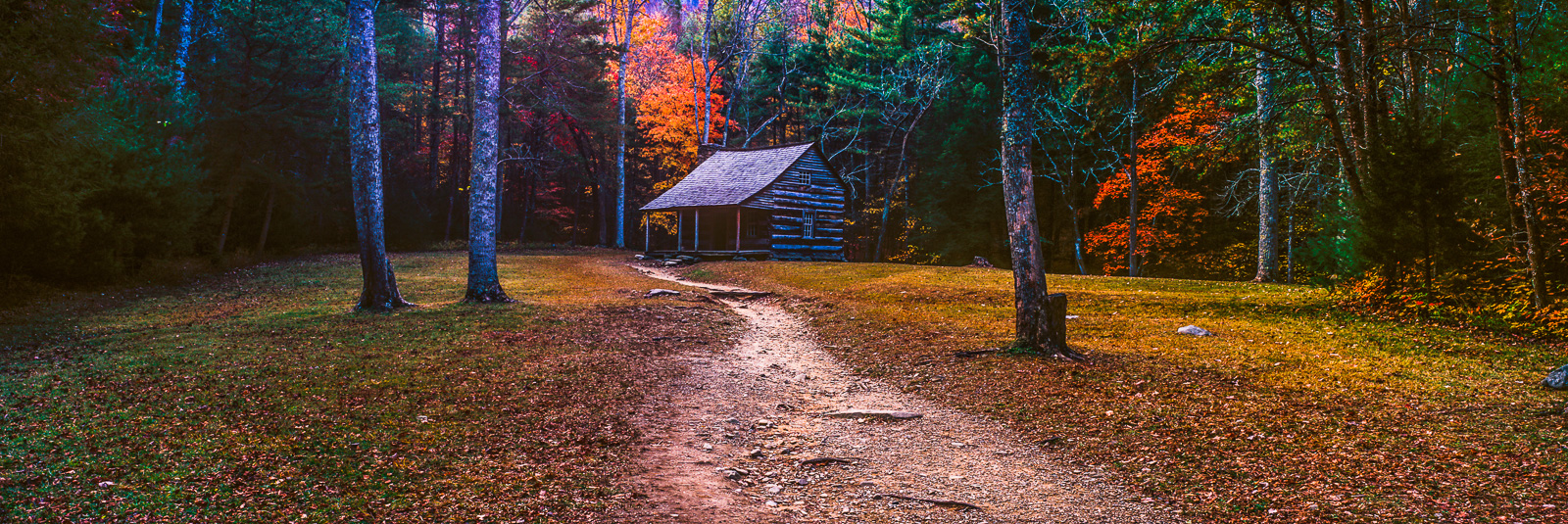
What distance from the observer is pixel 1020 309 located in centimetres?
976

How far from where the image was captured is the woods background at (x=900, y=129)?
10.8 m

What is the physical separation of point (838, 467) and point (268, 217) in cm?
3315

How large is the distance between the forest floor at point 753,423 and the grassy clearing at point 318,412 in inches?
1.4

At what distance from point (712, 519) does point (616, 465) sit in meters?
1.26

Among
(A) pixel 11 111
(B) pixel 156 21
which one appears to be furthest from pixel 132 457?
(B) pixel 156 21

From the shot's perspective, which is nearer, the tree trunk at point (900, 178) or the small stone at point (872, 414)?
the small stone at point (872, 414)

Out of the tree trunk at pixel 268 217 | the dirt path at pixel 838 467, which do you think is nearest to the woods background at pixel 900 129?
the tree trunk at pixel 268 217

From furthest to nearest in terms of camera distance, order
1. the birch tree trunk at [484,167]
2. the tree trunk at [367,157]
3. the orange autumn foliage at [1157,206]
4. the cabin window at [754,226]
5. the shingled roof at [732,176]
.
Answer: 1. the cabin window at [754,226]
2. the shingled roof at [732,176]
3. the orange autumn foliage at [1157,206]
4. the birch tree trunk at [484,167]
5. the tree trunk at [367,157]

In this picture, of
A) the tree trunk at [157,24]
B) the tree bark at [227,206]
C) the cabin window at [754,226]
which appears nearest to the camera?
the tree trunk at [157,24]

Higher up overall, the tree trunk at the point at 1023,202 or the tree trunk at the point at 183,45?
the tree trunk at the point at 183,45

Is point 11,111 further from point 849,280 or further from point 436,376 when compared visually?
point 849,280

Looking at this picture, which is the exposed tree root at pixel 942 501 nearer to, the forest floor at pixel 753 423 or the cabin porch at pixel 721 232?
the forest floor at pixel 753 423

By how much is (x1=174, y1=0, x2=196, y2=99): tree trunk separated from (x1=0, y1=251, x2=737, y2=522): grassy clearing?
1458cm

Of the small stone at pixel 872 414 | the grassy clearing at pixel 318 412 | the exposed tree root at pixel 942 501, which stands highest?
the grassy clearing at pixel 318 412
